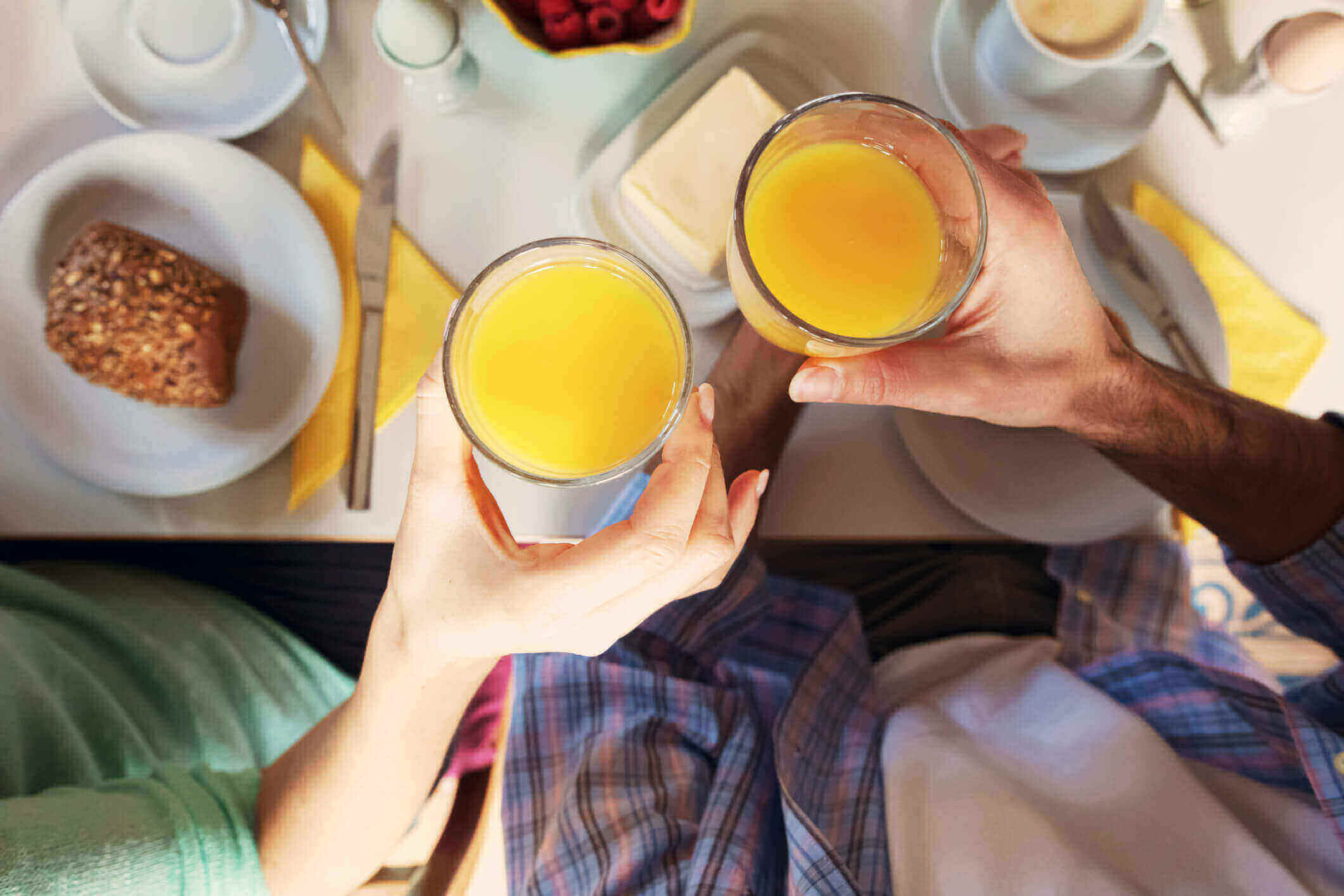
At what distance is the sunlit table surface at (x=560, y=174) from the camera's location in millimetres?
1118

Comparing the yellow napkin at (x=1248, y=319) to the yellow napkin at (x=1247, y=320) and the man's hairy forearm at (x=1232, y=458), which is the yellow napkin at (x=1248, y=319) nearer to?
the yellow napkin at (x=1247, y=320)

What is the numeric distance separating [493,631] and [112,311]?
29.6 inches

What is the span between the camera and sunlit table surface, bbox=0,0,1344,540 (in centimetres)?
112

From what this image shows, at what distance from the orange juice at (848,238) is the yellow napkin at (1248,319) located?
0.59m

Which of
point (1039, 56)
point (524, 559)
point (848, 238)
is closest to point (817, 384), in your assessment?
point (848, 238)

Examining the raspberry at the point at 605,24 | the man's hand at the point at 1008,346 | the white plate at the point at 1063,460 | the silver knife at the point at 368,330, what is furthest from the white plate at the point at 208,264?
the white plate at the point at 1063,460

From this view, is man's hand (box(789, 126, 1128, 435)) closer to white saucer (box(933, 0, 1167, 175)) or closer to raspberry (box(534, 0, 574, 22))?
white saucer (box(933, 0, 1167, 175))

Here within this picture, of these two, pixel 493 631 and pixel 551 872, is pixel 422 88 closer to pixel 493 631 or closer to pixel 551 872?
pixel 493 631

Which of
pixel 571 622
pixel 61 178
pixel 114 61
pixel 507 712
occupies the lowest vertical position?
pixel 507 712

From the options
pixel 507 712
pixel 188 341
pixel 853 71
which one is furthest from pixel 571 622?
pixel 853 71

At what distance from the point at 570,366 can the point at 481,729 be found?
2.57 ft

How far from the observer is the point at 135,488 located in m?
1.05

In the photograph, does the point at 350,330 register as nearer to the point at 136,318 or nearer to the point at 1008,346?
the point at 136,318

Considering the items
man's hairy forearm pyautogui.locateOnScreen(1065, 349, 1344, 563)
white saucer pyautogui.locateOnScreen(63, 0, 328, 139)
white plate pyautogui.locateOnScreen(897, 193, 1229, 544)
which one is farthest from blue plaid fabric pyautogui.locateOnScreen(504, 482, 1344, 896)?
white saucer pyautogui.locateOnScreen(63, 0, 328, 139)
